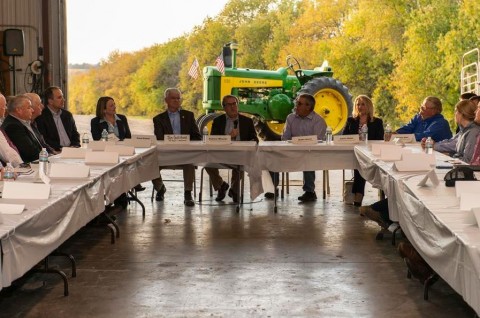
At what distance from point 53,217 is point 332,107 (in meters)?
9.60

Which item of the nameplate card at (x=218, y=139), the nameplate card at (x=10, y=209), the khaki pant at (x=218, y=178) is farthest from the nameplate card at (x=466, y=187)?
the khaki pant at (x=218, y=178)

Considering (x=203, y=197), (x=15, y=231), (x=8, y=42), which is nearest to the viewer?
(x=15, y=231)

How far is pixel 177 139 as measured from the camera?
8.30 meters

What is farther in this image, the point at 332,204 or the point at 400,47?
the point at 400,47

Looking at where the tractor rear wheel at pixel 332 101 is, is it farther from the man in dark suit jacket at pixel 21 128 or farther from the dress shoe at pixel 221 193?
the man in dark suit jacket at pixel 21 128

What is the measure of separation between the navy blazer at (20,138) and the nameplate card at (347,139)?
2855 millimetres

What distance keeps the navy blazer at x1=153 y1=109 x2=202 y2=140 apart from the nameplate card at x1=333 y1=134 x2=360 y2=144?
1501mm

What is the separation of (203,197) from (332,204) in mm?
1398

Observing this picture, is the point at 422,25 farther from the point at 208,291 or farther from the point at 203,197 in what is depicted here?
the point at 208,291

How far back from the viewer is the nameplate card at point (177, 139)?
26.9ft

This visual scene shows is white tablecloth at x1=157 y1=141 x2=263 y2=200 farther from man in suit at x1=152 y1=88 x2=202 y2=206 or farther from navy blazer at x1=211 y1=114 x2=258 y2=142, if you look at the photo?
man in suit at x1=152 y1=88 x2=202 y2=206

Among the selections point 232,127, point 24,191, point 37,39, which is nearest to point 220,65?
point 37,39

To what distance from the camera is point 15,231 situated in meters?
3.43

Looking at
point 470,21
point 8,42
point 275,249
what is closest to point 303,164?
point 275,249
